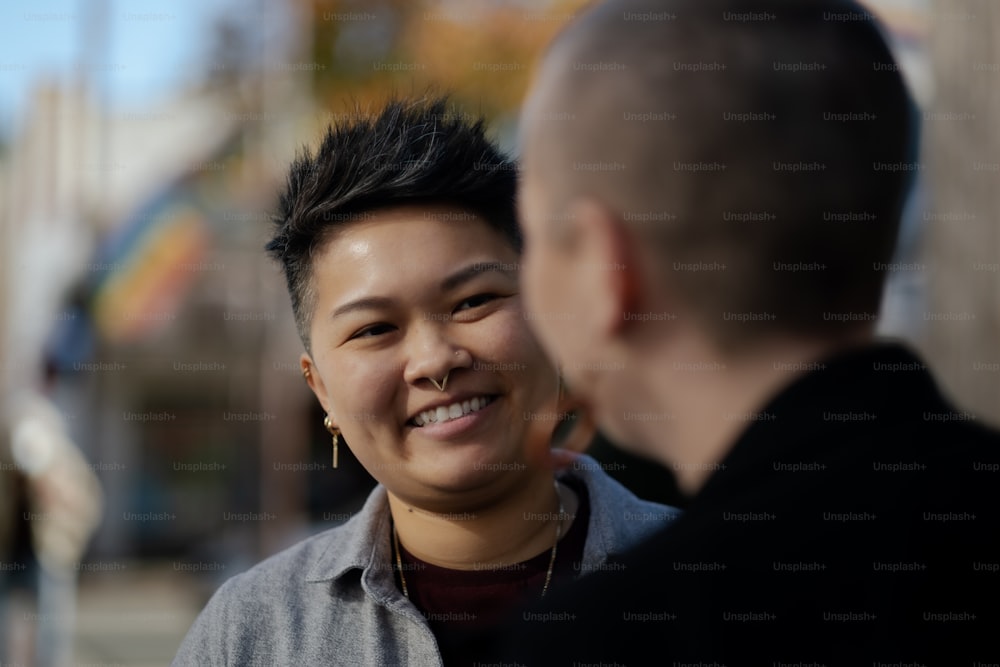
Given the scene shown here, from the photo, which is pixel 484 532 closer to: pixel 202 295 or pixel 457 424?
pixel 457 424

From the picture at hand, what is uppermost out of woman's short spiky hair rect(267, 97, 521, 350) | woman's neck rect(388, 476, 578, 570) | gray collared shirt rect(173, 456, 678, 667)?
woman's short spiky hair rect(267, 97, 521, 350)

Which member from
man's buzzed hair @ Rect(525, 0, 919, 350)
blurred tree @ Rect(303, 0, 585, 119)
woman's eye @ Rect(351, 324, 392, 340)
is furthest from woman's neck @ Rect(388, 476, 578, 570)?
blurred tree @ Rect(303, 0, 585, 119)

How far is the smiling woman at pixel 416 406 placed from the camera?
6.12 feet

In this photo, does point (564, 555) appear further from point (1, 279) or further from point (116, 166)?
point (1, 279)

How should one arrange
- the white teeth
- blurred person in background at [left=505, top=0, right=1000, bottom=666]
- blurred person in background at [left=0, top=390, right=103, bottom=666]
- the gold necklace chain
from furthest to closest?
blurred person in background at [left=0, top=390, right=103, bottom=666] → the gold necklace chain → the white teeth → blurred person in background at [left=505, top=0, right=1000, bottom=666]

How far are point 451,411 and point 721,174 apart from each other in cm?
88

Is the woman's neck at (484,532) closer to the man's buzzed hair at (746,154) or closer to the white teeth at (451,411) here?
the white teeth at (451,411)

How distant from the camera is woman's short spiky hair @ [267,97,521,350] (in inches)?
75.4

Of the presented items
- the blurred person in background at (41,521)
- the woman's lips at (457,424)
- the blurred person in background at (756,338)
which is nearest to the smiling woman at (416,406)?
the woman's lips at (457,424)

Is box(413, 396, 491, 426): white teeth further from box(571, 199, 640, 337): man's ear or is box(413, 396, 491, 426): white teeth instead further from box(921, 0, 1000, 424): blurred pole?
box(921, 0, 1000, 424): blurred pole

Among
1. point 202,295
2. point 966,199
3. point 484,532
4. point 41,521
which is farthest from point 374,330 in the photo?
point 202,295

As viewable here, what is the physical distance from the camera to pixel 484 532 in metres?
1.99

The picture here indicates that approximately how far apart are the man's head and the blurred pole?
3.90 feet

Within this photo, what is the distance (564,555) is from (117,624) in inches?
465
